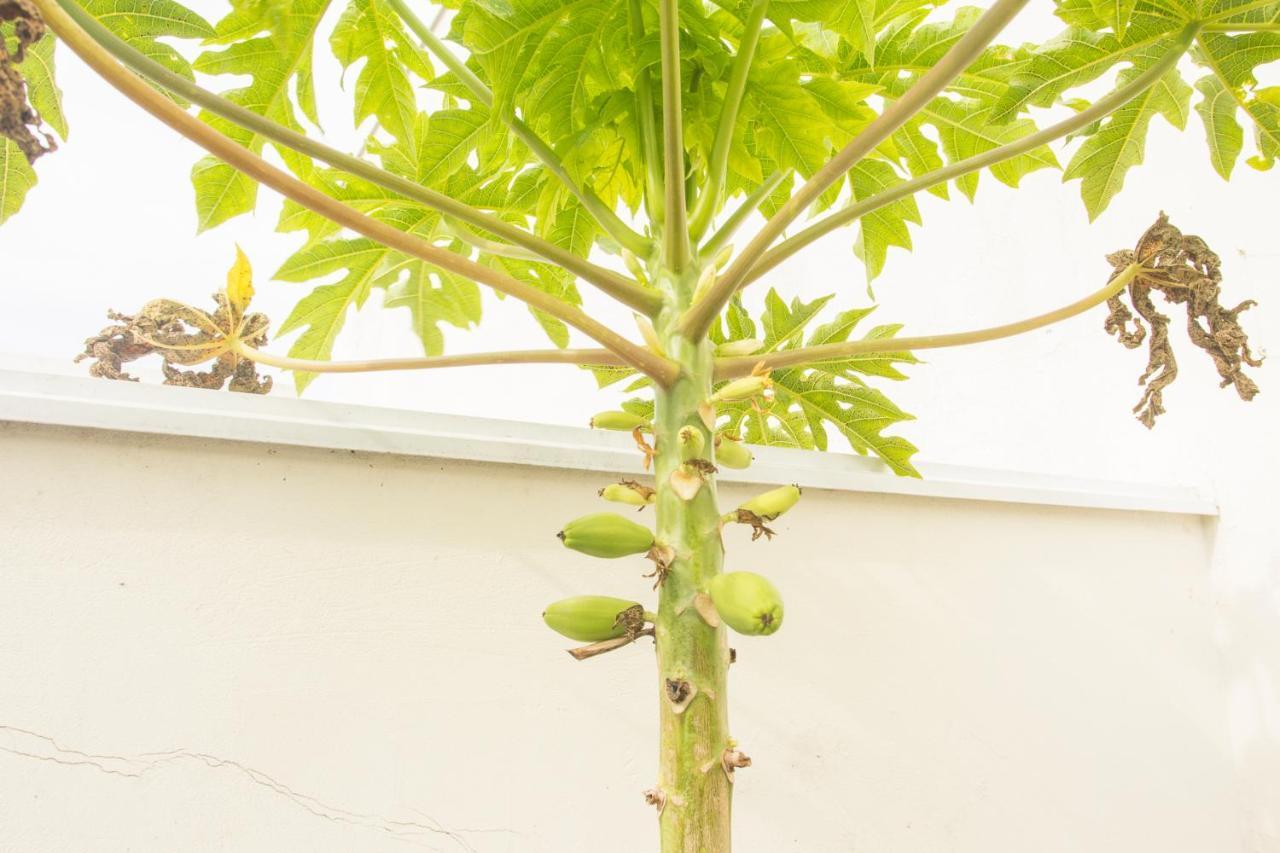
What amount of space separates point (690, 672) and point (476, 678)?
1.17 ft

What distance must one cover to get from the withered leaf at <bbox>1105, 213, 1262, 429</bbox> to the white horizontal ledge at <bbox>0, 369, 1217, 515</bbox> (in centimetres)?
39

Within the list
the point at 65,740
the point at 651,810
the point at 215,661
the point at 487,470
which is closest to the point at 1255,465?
the point at 651,810

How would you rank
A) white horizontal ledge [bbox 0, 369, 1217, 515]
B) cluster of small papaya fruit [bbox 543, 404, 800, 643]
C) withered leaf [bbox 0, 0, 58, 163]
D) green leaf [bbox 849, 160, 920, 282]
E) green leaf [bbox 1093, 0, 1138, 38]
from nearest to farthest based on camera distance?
withered leaf [bbox 0, 0, 58, 163] → cluster of small papaya fruit [bbox 543, 404, 800, 643] → green leaf [bbox 1093, 0, 1138, 38] → white horizontal ledge [bbox 0, 369, 1217, 515] → green leaf [bbox 849, 160, 920, 282]

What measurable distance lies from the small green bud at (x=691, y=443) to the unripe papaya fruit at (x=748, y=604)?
0.31 ft

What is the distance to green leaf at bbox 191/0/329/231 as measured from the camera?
24.0 inches

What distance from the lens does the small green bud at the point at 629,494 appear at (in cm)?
56

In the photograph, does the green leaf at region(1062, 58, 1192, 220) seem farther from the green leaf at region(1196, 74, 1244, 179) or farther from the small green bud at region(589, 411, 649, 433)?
the small green bud at region(589, 411, 649, 433)

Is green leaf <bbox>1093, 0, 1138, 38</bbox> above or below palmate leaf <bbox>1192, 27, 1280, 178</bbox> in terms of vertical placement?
below

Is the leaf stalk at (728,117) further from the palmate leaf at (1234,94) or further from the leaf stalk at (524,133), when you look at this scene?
the palmate leaf at (1234,94)

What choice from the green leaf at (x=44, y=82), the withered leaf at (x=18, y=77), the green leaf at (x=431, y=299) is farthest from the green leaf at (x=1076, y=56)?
the green leaf at (x=44, y=82)

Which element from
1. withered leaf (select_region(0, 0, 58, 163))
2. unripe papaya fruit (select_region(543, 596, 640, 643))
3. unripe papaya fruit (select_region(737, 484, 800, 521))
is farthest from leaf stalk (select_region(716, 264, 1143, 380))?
withered leaf (select_region(0, 0, 58, 163))

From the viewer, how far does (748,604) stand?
0.45 meters

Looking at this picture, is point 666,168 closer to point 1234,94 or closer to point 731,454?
point 731,454

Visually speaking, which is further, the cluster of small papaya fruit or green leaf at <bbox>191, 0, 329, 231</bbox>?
green leaf at <bbox>191, 0, 329, 231</bbox>
